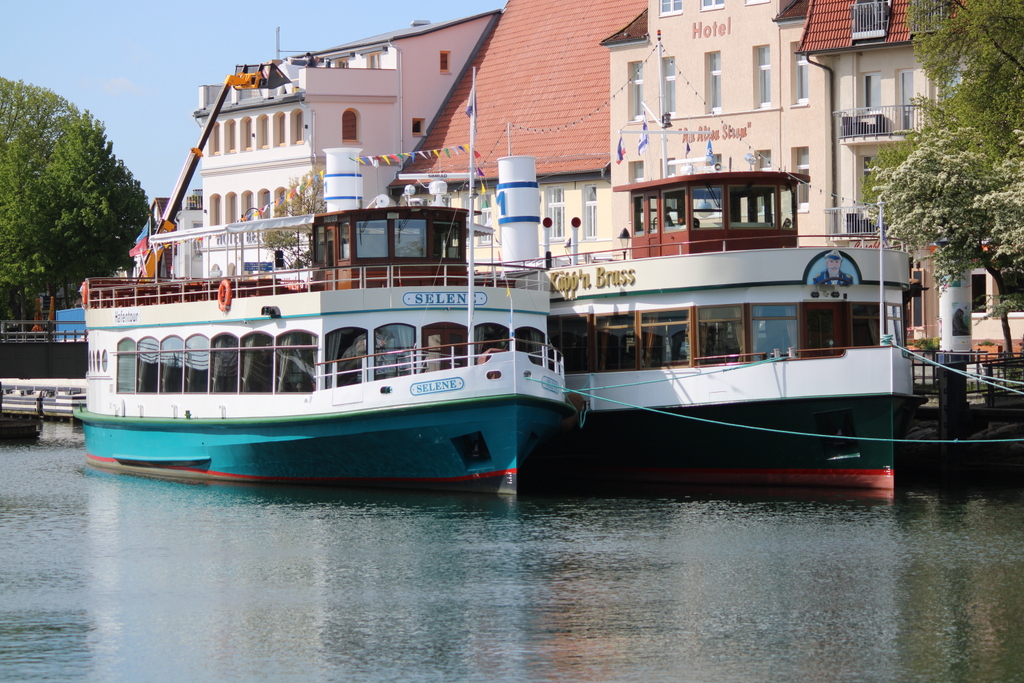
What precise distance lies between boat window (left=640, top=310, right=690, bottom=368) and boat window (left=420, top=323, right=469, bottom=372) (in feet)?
11.7

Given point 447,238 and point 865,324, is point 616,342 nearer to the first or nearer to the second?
point 447,238

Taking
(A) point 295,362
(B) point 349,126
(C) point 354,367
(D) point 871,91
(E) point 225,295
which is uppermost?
(B) point 349,126

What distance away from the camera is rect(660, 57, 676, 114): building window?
48.6 meters

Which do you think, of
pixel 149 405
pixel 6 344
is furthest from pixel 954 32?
pixel 6 344

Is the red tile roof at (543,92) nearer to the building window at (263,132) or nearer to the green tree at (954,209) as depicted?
the building window at (263,132)

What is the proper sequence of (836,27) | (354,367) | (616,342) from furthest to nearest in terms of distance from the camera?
(836,27) → (616,342) → (354,367)

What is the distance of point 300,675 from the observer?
49.9 feet

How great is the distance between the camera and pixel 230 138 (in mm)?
64188

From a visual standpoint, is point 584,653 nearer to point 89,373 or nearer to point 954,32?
point 89,373

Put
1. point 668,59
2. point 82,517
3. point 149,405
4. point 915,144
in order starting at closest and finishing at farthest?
point 82,517
point 149,405
point 915,144
point 668,59

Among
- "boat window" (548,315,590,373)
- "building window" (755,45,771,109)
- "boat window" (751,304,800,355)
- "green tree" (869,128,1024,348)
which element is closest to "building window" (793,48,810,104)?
"building window" (755,45,771,109)

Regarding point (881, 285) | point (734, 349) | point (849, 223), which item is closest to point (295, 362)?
point (734, 349)

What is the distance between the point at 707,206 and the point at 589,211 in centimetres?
2418

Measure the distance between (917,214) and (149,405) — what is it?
1802 centimetres
